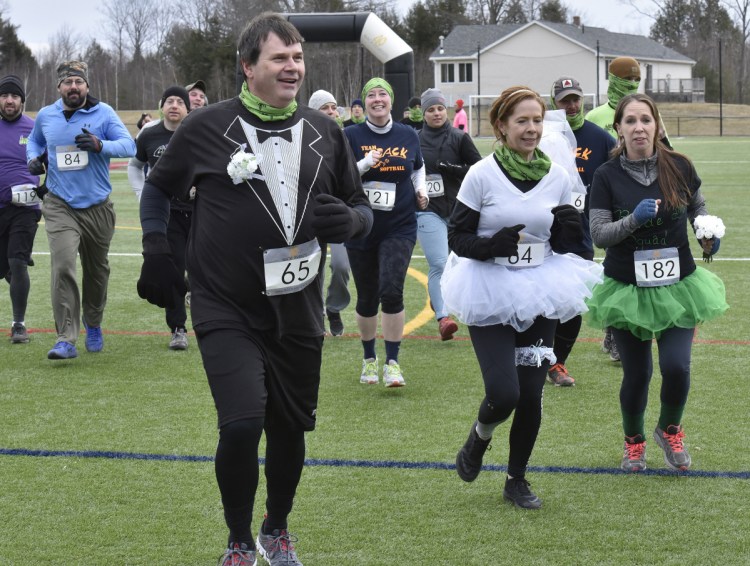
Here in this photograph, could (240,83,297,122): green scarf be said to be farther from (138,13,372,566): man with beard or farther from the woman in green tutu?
the woman in green tutu

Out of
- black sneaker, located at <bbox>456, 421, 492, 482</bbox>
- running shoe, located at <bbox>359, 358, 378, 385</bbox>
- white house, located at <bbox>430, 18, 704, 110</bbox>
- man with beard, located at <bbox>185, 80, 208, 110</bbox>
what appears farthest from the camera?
white house, located at <bbox>430, 18, 704, 110</bbox>

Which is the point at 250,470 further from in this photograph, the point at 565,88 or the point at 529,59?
the point at 529,59

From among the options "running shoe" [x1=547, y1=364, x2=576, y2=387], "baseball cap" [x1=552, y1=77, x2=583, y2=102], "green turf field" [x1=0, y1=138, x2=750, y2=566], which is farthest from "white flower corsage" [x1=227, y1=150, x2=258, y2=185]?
"running shoe" [x1=547, y1=364, x2=576, y2=387]

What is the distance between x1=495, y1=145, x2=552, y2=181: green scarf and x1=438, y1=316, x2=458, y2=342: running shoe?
4146 millimetres

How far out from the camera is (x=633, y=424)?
5699 mm

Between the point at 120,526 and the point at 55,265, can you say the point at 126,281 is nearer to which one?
the point at 55,265

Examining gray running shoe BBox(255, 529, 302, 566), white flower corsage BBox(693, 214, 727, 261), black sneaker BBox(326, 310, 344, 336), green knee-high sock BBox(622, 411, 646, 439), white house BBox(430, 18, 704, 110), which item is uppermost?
white house BBox(430, 18, 704, 110)

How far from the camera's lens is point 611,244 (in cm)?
541

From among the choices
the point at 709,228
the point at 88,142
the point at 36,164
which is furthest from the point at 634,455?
the point at 36,164

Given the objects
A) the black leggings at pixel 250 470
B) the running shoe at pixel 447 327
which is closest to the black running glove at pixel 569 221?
the black leggings at pixel 250 470

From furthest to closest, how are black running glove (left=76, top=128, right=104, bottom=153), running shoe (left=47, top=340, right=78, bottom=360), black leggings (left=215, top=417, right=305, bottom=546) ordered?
running shoe (left=47, top=340, right=78, bottom=360) → black running glove (left=76, top=128, right=104, bottom=153) → black leggings (left=215, top=417, right=305, bottom=546)

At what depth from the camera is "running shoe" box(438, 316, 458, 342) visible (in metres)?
9.19

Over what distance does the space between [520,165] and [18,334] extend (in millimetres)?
6160

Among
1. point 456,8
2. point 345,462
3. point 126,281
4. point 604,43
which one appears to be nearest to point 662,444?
point 345,462
